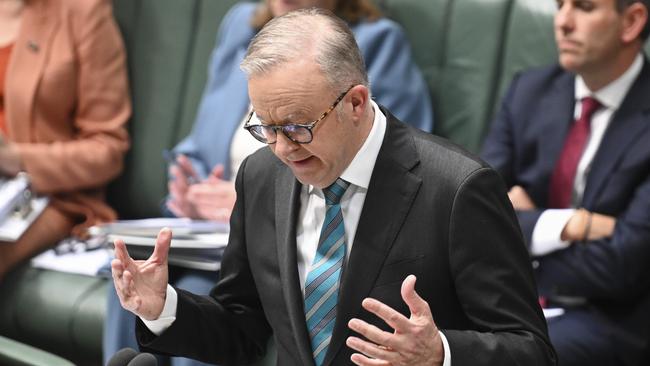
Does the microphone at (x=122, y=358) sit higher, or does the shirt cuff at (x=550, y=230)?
the microphone at (x=122, y=358)

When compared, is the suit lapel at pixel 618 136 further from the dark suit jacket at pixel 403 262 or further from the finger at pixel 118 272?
the finger at pixel 118 272

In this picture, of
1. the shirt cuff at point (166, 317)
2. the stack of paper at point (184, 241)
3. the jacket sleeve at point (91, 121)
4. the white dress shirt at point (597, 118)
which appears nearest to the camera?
the shirt cuff at point (166, 317)

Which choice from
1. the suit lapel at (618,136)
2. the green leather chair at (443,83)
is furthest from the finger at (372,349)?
the green leather chair at (443,83)

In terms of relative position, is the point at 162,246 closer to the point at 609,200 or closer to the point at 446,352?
the point at 446,352

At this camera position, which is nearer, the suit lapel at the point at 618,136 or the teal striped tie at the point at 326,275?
the teal striped tie at the point at 326,275

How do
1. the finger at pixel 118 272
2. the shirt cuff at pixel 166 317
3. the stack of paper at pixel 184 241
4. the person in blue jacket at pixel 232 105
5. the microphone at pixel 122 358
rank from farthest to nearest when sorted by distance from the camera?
the person in blue jacket at pixel 232 105
the stack of paper at pixel 184 241
the shirt cuff at pixel 166 317
the finger at pixel 118 272
the microphone at pixel 122 358

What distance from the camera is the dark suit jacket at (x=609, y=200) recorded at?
2598mm

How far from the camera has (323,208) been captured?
1.95 meters

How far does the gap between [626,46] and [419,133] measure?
3.56ft

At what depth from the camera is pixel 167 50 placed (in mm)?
3770

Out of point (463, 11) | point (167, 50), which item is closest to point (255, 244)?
point (463, 11)

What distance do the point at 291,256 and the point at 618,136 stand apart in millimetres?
1127

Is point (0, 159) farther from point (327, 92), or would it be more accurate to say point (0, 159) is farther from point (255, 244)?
point (327, 92)

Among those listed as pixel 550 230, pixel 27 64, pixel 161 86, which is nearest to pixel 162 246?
pixel 550 230
